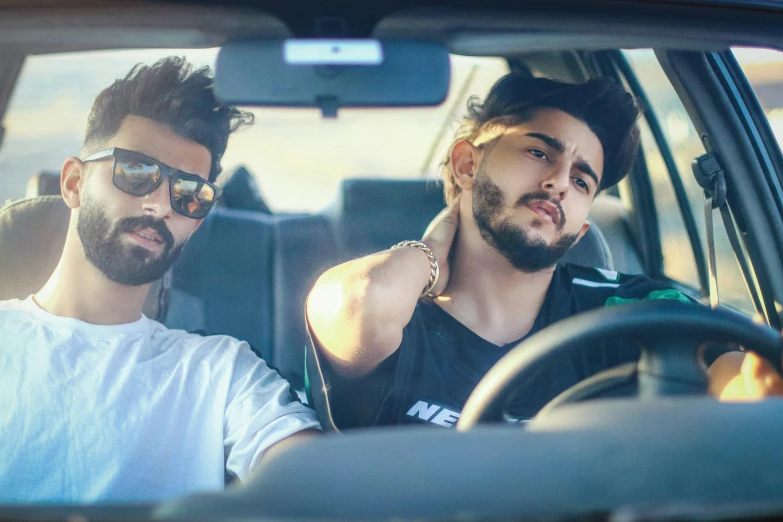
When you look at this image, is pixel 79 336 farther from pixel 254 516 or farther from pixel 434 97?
pixel 254 516

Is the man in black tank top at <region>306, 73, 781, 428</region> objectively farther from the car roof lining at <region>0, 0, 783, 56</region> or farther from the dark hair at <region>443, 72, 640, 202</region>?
the car roof lining at <region>0, 0, 783, 56</region>

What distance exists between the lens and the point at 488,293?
6.46ft

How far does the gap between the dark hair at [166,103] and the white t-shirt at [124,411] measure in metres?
0.45

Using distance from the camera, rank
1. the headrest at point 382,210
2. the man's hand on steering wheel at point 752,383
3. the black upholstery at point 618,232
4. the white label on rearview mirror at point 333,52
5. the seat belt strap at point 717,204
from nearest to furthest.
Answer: the man's hand on steering wheel at point 752,383
the white label on rearview mirror at point 333,52
the seat belt strap at point 717,204
the headrest at point 382,210
the black upholstery at point 618,232

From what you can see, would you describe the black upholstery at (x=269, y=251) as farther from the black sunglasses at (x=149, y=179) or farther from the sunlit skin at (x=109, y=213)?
the black sunglasses at (x=149, y=179)

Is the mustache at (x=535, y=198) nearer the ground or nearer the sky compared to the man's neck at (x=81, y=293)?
nearer the sky

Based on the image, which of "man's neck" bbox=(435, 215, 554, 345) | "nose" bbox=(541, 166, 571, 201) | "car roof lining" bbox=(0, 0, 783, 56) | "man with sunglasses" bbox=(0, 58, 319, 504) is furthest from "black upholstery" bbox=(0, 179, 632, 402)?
"car roof lining" bbox=(0, 0, 783, 56)

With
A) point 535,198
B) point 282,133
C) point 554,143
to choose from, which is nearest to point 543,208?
point 535,198

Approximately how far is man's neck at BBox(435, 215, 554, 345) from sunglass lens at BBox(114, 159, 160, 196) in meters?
0.73

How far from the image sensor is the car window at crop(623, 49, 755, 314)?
6.79 feet

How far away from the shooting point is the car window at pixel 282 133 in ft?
5.57

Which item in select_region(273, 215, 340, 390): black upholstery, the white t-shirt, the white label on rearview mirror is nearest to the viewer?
Answer: the white label on rearview mirror

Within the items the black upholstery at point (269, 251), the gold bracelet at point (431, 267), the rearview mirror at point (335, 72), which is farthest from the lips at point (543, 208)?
the rearview mirror at point (335, 72)

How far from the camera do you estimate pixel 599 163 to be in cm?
207
